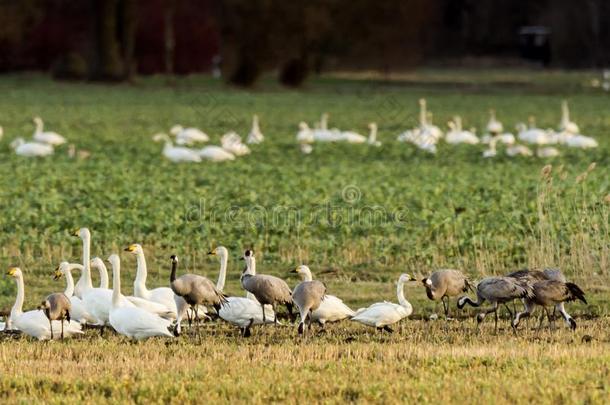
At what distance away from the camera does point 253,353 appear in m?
12.8

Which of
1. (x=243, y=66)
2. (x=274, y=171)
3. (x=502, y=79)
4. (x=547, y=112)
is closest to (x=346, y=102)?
(x=547, y=112)

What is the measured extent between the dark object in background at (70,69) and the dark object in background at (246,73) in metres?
9.69

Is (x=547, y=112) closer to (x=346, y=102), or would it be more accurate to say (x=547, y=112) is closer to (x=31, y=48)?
(x=346, y=102)

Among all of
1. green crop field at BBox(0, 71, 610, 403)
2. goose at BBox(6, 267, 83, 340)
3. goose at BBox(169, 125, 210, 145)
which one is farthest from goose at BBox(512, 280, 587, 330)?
goose at BBox(169, 125, 210, 145)

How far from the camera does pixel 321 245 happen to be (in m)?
20.9

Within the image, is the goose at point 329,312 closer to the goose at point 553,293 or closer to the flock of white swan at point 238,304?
the flock of white swan at point 238,304

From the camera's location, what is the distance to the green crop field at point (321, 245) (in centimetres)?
1139

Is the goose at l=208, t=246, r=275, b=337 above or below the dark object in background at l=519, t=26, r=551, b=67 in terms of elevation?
below

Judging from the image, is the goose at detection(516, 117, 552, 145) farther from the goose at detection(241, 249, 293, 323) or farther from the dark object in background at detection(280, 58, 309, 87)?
the dark object in background at detection(280, 58, 309, 87)

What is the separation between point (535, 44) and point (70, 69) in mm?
45801

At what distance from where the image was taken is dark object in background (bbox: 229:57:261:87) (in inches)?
3319

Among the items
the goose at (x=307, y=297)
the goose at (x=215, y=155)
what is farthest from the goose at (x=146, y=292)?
the goose at (x=215, y=155)

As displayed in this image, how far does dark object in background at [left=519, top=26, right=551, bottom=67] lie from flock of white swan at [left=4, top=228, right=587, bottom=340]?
102 meters

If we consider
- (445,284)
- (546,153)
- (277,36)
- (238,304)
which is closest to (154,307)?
(238,304)
